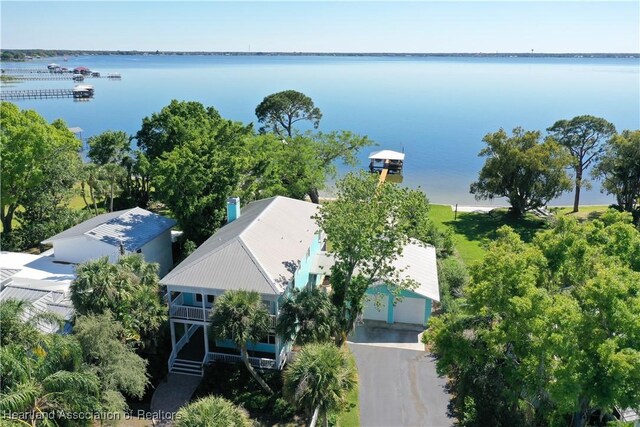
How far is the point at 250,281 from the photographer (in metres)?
21.3

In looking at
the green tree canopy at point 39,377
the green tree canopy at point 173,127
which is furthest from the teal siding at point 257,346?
the green tree canopy at point 173,127

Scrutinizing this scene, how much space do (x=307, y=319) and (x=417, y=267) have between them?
434 inches

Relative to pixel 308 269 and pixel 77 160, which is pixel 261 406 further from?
pixel 77 160

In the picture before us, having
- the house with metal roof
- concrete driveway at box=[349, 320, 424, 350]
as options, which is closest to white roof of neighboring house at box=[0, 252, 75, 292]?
the house with metal roof

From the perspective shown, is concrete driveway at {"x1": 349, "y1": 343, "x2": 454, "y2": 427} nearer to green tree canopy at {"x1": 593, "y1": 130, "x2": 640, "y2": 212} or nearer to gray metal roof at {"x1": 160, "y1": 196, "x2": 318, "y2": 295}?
gray metal roof at {"x1": 160, "y1": 196, "x2": 318, "y2": 295}

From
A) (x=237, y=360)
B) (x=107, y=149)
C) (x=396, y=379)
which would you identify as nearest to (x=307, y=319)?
(x=237, y=360)

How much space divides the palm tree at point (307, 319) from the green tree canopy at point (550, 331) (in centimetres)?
414

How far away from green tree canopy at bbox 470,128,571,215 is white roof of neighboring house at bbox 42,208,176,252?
94.1ft

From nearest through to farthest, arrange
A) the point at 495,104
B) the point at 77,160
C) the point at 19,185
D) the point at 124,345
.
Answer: the point at 124,345 → the point at 19,185 → the point at 77,160 → the point at 495,104

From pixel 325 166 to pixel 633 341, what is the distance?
3419 cm

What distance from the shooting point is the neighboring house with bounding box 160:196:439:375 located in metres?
21.4

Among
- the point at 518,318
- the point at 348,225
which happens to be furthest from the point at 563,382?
the point at 348,225

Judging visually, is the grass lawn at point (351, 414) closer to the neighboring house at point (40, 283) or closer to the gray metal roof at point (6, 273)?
the neighboring house at point (40, 283)

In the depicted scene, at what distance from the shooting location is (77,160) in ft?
123
